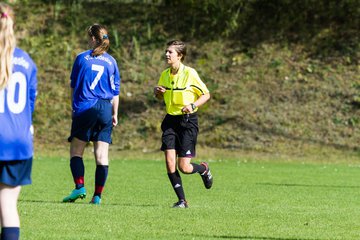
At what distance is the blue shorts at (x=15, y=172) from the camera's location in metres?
6.57

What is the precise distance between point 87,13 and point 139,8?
1.70m

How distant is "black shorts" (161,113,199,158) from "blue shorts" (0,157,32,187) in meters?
5.23

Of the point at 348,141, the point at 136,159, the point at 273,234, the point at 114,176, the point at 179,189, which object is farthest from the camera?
the point at 348,141

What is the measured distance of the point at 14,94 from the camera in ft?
21.7

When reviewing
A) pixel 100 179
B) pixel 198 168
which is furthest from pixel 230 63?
pixel 100 179

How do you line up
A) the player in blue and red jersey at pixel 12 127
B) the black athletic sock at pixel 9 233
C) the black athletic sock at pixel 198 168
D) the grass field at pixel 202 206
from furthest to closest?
the black athletic sock at pixel 198 168
the grass field at pixel 202 206
the black athletic sock at pixel 9 233
the player in blue and red jersey at pixel 12 127

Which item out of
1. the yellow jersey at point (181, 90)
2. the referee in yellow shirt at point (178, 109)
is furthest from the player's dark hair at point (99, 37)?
the yellow jersey at point (181, 90)

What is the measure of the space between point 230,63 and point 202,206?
56.4 ft

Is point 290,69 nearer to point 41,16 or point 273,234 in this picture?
point 41,16

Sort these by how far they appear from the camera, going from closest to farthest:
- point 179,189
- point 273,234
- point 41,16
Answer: point 273,234, point 179,189, point 41,16

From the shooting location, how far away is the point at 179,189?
11789mm

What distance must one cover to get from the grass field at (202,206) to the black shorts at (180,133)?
2.34 feet

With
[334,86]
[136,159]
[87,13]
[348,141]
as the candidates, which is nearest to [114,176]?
[136,159]

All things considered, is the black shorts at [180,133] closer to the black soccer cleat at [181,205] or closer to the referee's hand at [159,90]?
the referee's hand at [159,90]
